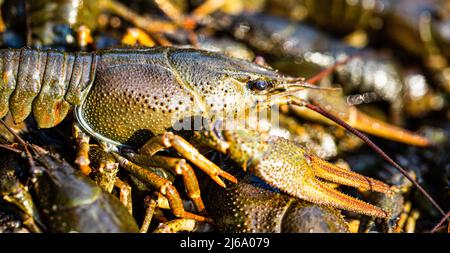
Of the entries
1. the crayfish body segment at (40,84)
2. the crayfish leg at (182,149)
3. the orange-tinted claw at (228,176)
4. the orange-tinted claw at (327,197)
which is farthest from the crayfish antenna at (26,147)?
the orange-tinted claw at (327,197)

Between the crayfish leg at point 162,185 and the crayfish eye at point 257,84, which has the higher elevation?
the crayfish eye at point 257,84

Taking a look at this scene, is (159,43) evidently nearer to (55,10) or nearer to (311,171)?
(55,10)

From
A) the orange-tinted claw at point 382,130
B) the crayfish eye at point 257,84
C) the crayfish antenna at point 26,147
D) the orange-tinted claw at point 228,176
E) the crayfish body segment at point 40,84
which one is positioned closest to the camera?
the crayfish antenna at point 26,147

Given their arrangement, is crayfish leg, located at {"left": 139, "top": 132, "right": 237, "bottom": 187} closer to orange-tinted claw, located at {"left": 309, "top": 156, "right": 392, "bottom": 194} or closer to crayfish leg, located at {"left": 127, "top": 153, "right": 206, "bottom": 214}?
crayfish leg, located at {"left": 127, "top": 153, "right": 206, "bottom": 214}

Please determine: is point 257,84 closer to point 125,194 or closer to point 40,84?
point 125,194

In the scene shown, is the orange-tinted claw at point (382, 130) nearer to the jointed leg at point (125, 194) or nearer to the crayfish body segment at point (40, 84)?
the jointed leg at point (125, 194)

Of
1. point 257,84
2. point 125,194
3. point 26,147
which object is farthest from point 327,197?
point 26,147

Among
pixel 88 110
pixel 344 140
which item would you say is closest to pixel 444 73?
pixel 344 140

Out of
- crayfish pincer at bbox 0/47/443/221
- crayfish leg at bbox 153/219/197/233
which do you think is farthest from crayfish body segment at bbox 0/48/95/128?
crayfish leg at bbox 153/219/197/233
